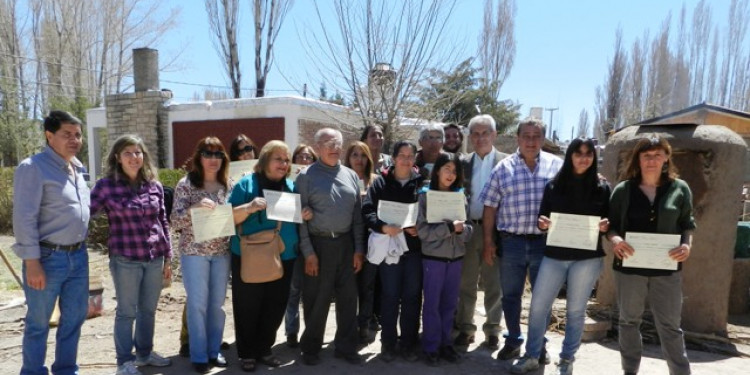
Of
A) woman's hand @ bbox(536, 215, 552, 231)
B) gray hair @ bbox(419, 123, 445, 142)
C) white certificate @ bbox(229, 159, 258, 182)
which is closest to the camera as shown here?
woman's hand @ bbox(536, 215, 552, 231)

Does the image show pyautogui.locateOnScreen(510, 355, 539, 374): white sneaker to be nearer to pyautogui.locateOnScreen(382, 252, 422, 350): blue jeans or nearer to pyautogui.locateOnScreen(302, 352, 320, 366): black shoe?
pyautogui.locateOnScreen(382, 252, 422, 350): blue jeans

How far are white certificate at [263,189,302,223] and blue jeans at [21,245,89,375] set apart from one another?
131cm

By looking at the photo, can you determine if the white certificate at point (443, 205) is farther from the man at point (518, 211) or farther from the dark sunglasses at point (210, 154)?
the dark sunglasses at point (210, 154)

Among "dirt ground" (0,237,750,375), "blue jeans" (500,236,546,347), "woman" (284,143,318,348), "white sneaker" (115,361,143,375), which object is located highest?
"blue jeans" (500,236,546,347)

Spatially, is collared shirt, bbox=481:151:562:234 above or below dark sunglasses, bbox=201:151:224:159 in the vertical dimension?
below

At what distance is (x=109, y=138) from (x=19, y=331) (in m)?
12.6

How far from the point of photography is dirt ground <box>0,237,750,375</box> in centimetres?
390

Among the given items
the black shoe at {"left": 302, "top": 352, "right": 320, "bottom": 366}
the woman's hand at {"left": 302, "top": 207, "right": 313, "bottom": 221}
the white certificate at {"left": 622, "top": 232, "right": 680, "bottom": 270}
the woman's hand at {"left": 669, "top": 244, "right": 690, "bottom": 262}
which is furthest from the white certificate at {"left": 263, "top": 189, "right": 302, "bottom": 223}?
the woman's hand at {"left": 669, "top": 244, "right": 690, "bottom": 262}

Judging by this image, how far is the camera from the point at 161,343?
455 cm

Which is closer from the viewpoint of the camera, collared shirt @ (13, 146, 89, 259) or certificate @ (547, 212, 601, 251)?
collared shirt @ (13, 146, 89, 259)

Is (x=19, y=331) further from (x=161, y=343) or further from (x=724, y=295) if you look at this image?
(x=724, y=295)

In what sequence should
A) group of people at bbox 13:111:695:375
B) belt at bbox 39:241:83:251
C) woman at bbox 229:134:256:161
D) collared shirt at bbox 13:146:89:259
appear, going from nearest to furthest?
1. collared shirt at bbox 13:146:89:259
2. belt at bbox 39:241:83:251
3. group of people at bbox 13:111:695:375
4. woman at bbox 229:134:256:161

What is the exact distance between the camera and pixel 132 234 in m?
3.42


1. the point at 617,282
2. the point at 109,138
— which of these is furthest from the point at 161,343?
the point at 109,138
